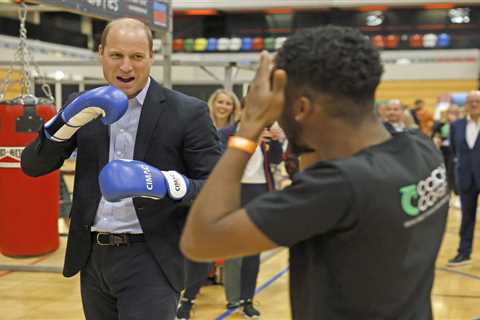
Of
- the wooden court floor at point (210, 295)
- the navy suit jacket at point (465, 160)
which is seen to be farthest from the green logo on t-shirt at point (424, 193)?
the navy suit jacket at point (465, 160)

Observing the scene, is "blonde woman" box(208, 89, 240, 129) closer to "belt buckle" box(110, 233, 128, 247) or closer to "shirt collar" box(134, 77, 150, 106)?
"shirt collar" box(134, 77, 150, 106)

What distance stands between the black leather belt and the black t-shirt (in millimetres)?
891

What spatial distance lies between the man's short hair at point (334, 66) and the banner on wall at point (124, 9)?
12.0 ft

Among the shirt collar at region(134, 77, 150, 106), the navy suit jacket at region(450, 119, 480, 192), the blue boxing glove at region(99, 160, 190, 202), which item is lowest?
the navy suit jacket at region(450, 119, 480, 192)

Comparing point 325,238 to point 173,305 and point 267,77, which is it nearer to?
point 267,77

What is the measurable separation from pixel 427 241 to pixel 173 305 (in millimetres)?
1124

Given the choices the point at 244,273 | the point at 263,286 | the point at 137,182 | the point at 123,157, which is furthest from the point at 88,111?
the point at 263,286

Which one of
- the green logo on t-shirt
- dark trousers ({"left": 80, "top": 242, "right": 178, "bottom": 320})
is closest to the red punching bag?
dark trousers ({"left": 80, "top": 242, "right": 178, "bottom": 320})

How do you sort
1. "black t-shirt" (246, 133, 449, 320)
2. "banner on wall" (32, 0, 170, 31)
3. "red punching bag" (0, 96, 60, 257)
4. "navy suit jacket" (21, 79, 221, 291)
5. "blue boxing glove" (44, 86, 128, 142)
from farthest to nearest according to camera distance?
"red punching bag" (0, 96, 60, 257), "banner on wall" (32, 0, 170, 31), "navy suit jacket" (21, 79, 221, 291), "blue boxing glove" (44, 86, 128, 142), "black t-shirt" (246, 133, 449, 320)

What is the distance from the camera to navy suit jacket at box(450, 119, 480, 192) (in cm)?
580

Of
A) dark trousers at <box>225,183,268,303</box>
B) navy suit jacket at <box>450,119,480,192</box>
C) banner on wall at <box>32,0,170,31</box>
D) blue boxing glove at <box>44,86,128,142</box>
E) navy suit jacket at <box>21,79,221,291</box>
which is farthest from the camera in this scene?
navy suit jacket at <box>450,119,480,192</box>

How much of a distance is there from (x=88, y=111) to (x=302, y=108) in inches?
40.7

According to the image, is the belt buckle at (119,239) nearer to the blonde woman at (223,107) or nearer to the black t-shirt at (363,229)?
the black t-shirt at (363,229)

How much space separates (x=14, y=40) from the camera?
1399 cm
